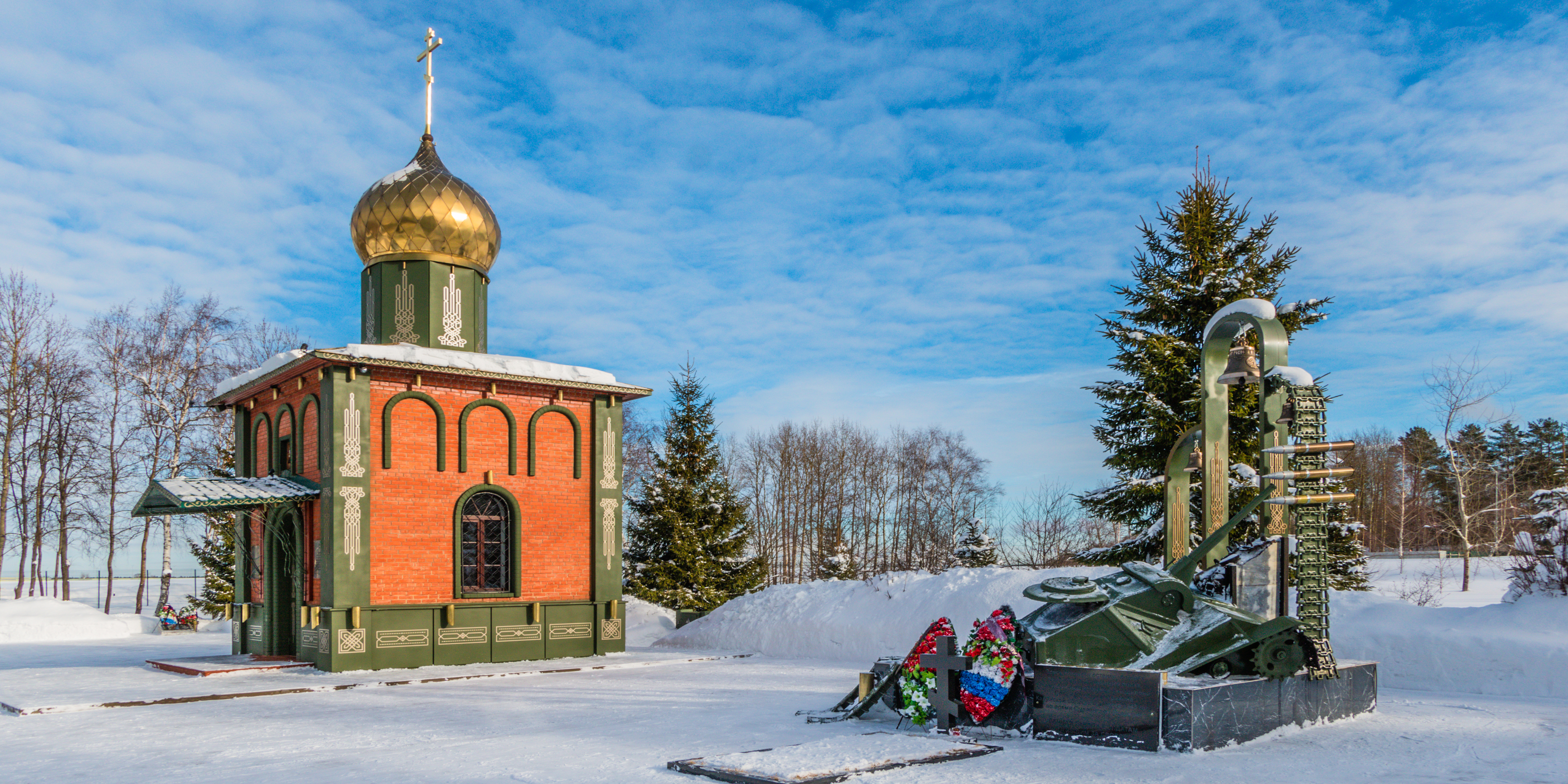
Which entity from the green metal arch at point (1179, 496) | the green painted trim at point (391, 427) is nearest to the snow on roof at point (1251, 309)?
the green metal arch at point (1179, 496)

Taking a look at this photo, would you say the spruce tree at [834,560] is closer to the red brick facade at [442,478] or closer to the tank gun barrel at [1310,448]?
the red brick facade at [442,478]

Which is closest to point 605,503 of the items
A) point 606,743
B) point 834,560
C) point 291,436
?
point 291,436

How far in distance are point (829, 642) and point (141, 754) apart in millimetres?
11145

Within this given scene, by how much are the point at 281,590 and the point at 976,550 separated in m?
18.5

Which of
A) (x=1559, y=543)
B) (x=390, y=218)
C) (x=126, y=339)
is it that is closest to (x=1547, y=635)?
(x=1559, y=543)

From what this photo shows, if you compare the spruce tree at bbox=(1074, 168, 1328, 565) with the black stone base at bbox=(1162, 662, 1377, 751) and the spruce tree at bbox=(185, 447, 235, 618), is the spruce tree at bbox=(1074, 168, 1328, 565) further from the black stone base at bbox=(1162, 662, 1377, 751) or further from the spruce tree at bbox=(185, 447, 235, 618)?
the spruce tree at bbox=(185, 447, 235, 618)

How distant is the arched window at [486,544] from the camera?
15.8 meters

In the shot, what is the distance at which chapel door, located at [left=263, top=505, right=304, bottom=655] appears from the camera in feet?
52.9

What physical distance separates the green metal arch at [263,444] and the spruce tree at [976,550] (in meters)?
18.5

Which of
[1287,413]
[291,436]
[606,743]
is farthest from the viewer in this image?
[291,436]

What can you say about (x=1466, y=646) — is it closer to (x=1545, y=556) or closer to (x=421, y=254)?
(x=1545, y=556)

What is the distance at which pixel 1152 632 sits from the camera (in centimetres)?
833

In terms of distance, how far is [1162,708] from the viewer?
7.45 m

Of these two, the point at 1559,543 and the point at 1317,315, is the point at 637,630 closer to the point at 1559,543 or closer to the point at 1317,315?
the point at 1317,315
